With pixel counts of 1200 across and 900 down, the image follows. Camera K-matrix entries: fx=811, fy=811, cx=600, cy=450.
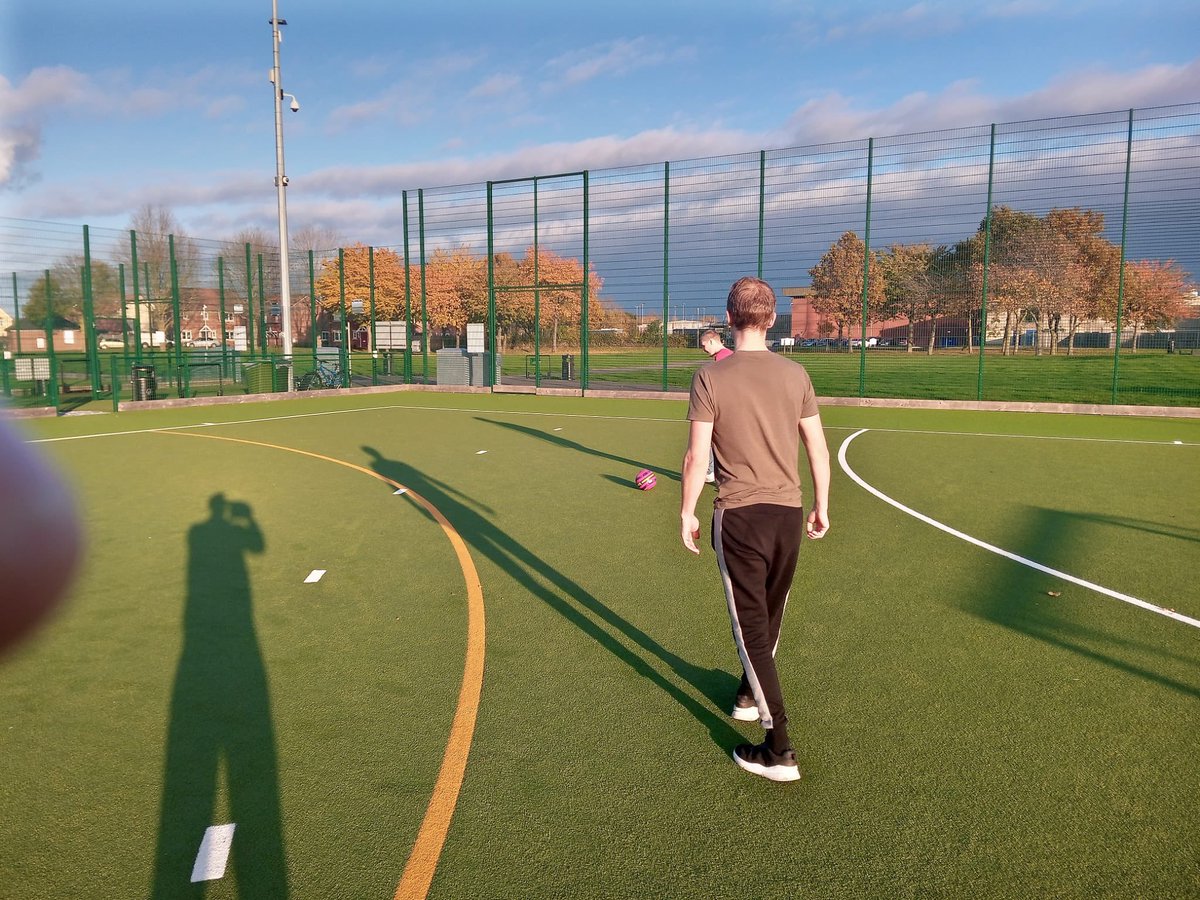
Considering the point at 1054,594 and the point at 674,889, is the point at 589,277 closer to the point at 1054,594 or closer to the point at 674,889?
the point at 1054,594

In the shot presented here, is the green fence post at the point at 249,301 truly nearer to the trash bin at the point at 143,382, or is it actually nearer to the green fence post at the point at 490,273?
the trash bin at the point at 143,382

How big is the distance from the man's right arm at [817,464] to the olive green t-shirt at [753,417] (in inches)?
4.1

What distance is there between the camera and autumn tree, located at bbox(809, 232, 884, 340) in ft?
77.6

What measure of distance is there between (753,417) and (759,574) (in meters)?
0.71

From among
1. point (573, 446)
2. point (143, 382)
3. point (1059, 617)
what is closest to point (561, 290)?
point (143, 382)

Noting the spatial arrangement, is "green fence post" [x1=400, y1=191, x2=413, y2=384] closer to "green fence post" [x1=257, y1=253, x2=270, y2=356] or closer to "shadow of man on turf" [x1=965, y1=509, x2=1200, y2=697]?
"green fence post" [x1=257, y1=253, x2=270, y2=356]

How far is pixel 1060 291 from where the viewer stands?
25.5m

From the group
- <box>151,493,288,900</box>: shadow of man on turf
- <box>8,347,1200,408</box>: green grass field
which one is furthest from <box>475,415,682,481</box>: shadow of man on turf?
<box>8,347,1200,408</box>: green grass field

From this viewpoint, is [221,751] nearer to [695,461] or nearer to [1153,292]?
[695,461]

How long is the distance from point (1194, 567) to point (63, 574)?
7.94 m

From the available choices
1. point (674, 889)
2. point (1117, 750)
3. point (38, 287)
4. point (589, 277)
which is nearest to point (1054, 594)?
point (1117, 750)

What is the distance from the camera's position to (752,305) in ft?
12.0

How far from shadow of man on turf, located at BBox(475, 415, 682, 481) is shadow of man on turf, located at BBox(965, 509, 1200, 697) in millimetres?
4971

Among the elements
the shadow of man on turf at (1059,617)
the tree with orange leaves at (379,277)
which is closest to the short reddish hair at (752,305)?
the shadow of man on turf at (1059,617)
